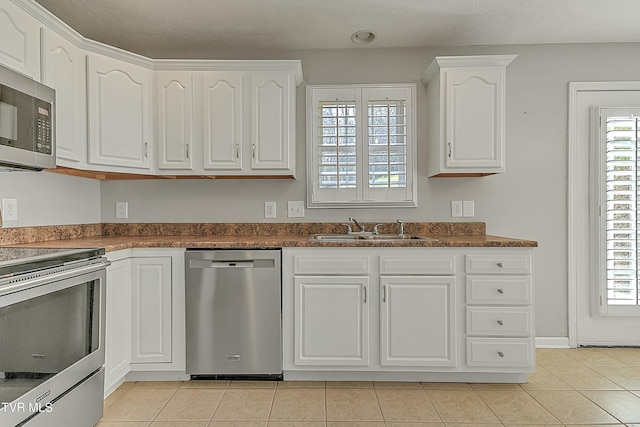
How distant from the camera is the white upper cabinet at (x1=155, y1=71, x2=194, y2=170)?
2.63 meters

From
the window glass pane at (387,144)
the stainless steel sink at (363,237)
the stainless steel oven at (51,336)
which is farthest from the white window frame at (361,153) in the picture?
the stainless steel oven at (51,336)

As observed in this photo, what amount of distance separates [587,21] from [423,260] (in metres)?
2.05

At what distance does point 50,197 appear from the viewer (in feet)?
8.08

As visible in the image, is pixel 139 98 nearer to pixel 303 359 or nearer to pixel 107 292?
pixel 107 292

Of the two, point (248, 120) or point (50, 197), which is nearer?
point (50, 197)

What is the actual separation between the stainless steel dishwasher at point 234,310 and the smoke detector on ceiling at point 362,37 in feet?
5.54

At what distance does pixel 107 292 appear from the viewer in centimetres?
211

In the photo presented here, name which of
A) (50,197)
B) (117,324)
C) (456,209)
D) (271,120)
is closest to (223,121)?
(271,120)

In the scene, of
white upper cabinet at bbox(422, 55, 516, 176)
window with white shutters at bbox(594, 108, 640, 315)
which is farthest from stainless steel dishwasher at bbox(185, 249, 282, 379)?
window with white shutters at bbox(594, 108, 640, 315)

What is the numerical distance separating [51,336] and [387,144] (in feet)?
7.79

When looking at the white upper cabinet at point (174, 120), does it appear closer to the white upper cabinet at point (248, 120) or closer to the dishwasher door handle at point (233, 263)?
the white upper cabinet at point (248, 120)

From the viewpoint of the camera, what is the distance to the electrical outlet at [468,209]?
294 centimetres

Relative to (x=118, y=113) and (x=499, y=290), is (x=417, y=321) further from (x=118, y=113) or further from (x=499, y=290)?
(x=118, y=113)

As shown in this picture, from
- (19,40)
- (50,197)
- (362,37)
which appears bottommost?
(50,197)
